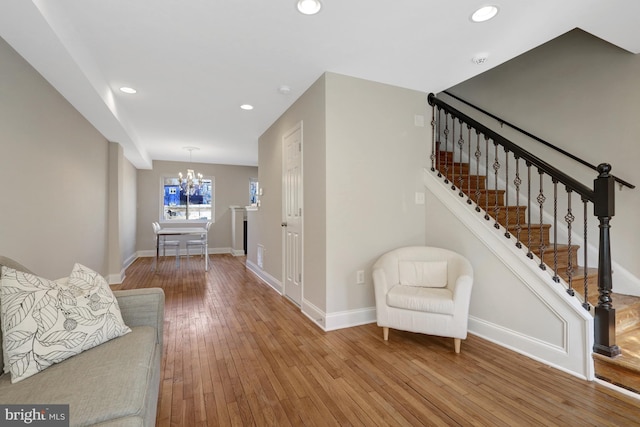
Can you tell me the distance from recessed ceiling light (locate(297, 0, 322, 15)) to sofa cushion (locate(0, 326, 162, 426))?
87.8 inches

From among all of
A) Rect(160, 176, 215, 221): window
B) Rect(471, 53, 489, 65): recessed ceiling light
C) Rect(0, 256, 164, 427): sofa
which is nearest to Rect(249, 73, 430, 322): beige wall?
Rect(471, 53, 489, 65): recessed ceiling light

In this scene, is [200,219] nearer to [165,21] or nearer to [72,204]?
[72,204]

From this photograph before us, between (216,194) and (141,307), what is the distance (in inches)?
270

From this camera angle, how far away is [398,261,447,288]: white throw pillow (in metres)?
2.74

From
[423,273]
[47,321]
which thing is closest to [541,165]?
[423,273]

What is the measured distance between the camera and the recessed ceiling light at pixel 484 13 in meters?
2.04

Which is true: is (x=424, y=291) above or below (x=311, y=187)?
below

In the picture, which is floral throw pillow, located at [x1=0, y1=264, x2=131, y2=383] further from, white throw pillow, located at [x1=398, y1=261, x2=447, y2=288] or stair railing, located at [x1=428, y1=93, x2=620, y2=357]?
stair railing, located at [x1=428, y1=93, x2=620, y2=357]

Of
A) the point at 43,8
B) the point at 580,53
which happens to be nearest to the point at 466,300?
the point at 580,53

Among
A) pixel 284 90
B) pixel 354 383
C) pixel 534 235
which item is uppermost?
pixel 284 90

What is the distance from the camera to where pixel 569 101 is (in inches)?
124

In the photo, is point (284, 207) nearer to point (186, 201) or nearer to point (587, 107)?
point (587, 107)

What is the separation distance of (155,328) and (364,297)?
6.27 feet

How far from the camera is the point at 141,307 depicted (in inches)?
68.3
